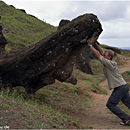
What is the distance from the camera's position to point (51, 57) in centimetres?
708

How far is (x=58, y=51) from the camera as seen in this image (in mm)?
7008

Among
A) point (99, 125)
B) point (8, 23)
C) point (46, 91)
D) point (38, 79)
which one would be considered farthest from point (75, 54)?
point (8, 23)

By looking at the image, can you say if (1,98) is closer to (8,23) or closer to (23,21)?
(8,23)

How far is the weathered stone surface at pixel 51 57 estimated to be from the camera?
6754 mm

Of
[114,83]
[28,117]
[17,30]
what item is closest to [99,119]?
[114,83]

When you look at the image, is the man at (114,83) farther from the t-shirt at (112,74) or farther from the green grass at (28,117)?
the green grass at (28,117)

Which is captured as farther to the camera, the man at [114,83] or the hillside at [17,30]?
the hillside at [17,30]

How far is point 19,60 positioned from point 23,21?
69.6 ft

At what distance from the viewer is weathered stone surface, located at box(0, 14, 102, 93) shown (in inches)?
266

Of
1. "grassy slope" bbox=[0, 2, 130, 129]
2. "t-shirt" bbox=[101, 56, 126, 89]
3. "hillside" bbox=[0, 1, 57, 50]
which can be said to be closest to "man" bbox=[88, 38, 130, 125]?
"t-shirt" bbox=[101, 56, 126, 89]

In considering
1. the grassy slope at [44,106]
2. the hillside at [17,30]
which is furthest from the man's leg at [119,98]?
the hillside at [17,30]

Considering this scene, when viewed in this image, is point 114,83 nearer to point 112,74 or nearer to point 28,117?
point 112,74

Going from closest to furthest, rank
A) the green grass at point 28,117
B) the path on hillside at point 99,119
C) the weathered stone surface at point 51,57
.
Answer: the green grass at point 28,117
the path on hillside at point 99,119
the weathered stone surface at point 51,57

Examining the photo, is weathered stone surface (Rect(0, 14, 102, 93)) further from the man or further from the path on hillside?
the path on hillside
